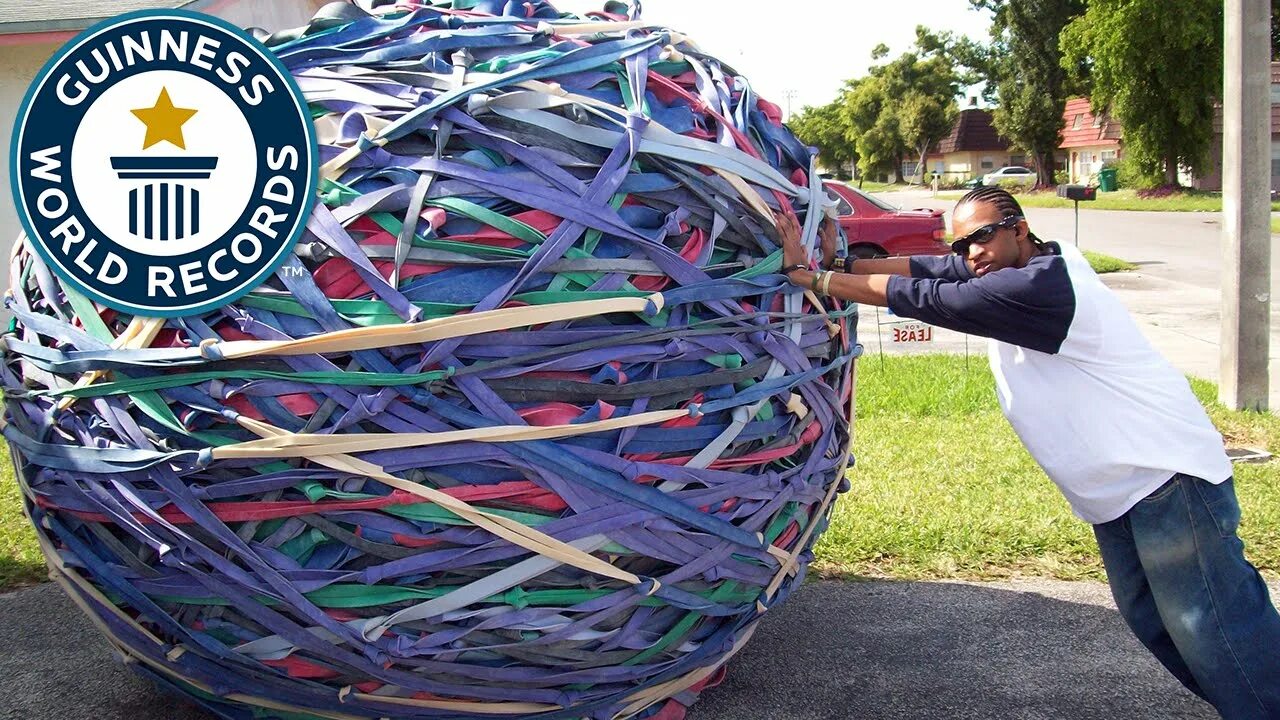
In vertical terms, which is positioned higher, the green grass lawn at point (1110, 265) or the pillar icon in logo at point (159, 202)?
the pillar icon in logo at point (159, 202)

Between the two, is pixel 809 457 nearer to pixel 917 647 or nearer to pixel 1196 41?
pixel 917 647

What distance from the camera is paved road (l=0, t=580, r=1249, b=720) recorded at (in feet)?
10.8

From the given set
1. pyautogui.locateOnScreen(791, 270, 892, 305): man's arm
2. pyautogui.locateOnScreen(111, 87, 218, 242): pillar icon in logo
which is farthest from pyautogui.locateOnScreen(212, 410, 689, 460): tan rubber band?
pyautogui.locateOnScreen(791, 270, 892, 305): man's arm

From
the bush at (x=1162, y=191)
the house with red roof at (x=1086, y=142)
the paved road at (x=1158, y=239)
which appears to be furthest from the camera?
the house with red roof at (x=1086, y=142)

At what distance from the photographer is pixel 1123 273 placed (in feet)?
53.0

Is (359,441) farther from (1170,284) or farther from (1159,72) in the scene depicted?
(1159,72)

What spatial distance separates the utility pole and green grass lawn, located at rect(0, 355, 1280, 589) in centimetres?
30

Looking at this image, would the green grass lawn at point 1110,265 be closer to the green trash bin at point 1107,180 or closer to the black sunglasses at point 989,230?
the black sunglasses at point 989,230

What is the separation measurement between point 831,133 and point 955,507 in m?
90.6

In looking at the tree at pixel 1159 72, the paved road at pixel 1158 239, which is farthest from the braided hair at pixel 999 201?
the tree at pixel 1159 72

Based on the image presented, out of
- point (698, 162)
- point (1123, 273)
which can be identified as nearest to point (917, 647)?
point (698, 162)

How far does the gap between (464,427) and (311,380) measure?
13.6 inches

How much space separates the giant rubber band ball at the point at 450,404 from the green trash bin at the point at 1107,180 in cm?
4387

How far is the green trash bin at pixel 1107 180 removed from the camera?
140 feet
